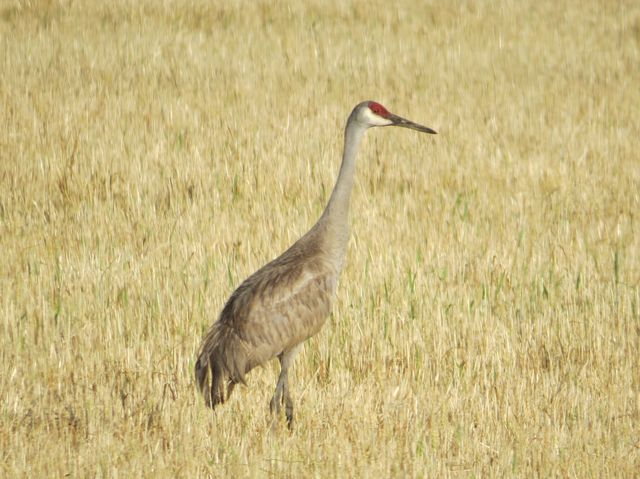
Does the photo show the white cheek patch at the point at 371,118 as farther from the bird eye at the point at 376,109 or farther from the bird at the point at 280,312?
the bird at the point at 280,312

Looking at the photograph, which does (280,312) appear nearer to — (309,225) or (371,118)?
(371,118)

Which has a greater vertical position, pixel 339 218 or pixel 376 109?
pixel 376 109

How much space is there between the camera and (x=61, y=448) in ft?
17.0

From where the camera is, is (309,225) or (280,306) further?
(309,225)

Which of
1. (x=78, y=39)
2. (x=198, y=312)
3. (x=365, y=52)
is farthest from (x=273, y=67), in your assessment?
(x=198, y=312)

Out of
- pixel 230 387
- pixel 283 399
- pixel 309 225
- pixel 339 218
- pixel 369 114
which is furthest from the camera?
pixel 309 225

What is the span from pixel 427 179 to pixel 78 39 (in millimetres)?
6886

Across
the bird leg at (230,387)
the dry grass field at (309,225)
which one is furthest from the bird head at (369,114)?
the bird leg at (230,387)

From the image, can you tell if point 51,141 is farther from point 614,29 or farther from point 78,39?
point 614,29

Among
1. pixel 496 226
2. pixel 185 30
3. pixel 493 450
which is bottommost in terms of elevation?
pixel 493 450

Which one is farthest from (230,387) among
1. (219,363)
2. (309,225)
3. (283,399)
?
(309,225)

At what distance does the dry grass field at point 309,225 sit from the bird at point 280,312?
7.8 inches

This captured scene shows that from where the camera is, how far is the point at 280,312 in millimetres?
6332

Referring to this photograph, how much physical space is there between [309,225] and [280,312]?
9.76 ft
